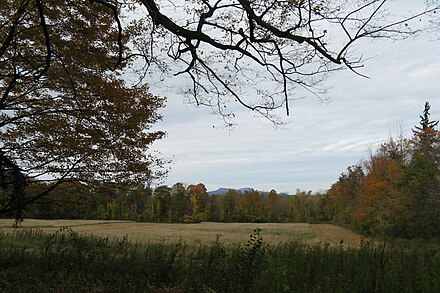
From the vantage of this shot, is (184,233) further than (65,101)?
Yes

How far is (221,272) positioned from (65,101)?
5.08 metres

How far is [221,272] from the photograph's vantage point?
6363 millimetres

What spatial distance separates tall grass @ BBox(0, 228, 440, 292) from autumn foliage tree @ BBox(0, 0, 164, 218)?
63.7 inches

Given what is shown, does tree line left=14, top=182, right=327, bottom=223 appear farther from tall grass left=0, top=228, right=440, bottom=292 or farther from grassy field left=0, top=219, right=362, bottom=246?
tall grass left=0, top=228, right=440, bottom=292

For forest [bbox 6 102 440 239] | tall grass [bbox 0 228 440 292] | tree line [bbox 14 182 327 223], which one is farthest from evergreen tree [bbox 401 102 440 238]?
tree line [bbox 14 182 327 223]

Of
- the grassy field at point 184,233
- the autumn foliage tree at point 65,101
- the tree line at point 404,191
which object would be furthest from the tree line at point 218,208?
the autumn foliage tree at point 65,101

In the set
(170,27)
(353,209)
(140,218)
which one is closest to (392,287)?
(170,27)

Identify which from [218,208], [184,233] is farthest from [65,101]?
[218,208]

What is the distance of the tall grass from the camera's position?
18.0 ft

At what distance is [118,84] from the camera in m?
9.18

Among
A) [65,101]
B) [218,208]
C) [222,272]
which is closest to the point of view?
[222,272]

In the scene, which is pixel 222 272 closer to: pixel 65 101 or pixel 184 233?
pixel 65 101

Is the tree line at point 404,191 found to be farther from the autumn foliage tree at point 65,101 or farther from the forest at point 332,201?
the autumn foliage tree at point 65,101

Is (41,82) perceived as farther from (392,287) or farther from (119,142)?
(392,287)
